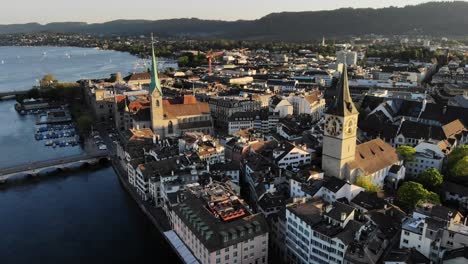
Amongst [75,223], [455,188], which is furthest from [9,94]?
[455,188]

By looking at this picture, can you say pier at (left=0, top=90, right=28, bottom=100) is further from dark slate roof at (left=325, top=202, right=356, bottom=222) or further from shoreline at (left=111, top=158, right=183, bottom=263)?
dark slate roof at (left=325, top=202, right=356, bottom=222)

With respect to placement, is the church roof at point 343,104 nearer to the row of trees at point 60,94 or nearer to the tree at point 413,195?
the tree at point 413,195

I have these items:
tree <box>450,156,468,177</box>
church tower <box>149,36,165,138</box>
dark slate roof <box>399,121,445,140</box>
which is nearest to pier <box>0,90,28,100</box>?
church tower <box>149,36,165,138</box>

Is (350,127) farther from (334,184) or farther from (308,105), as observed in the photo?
(308,105)

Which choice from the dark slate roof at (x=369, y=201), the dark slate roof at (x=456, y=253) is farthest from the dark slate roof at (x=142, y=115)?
the dark slate roof at (x=456, y=253)

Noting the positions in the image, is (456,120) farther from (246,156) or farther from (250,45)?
(250,45)

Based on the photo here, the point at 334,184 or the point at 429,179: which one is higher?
the point at 334,184
